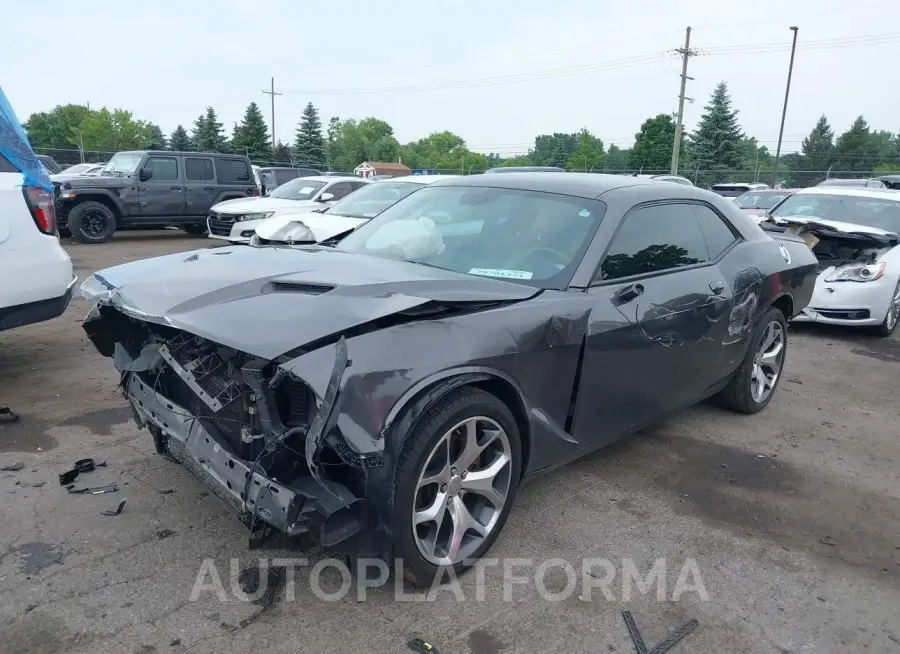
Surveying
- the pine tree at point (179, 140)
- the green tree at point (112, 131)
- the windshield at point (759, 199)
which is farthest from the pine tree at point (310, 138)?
the windshield at point (759, 199)

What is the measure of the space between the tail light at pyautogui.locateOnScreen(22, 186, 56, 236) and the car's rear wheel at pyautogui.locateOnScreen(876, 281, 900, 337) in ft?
27.0

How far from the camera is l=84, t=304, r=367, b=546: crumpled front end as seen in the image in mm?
2379

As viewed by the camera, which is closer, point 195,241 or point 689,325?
point 689,325

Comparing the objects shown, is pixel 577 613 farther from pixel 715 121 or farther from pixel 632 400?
pixel 715 121

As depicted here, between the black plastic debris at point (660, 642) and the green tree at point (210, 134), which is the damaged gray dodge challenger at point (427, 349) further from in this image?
the green tree at point (210, 134)

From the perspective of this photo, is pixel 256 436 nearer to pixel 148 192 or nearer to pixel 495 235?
pixel 495 235

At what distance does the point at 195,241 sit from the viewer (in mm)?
15336

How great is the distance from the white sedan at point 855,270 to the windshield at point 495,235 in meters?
5.28

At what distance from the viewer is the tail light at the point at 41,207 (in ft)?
15.3

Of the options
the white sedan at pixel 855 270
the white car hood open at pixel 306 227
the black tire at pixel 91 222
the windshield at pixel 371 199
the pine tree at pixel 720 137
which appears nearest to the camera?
the white sedan at pixel 855 270

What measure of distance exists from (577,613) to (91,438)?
308cm

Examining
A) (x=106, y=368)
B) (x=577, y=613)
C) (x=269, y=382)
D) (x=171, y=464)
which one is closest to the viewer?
(x=269, y=382)

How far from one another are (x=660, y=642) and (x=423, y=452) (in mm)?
1150

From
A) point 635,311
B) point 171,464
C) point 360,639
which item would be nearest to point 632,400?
point 635,311
